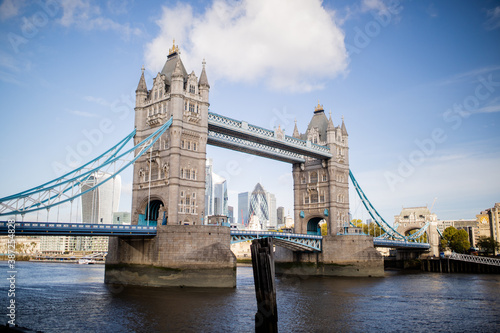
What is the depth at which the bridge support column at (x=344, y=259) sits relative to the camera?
5616 cm

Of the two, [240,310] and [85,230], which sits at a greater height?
[85,230]

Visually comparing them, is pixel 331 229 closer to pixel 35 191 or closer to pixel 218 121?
pixel 218 121

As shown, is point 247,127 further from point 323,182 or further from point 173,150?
point 323,182

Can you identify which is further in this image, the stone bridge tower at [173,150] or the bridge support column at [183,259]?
the stone bridge tower at [173,150]

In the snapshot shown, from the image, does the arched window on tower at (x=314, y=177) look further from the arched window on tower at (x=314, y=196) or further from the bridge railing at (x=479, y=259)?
the bridge railing at (x=479, y=259)

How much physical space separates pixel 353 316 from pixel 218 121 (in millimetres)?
28036

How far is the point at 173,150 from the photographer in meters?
42.5

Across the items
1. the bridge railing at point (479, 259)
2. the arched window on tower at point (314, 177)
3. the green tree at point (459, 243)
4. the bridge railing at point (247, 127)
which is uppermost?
the bridge railing at point (247, 127)

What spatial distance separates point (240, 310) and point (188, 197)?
18.5m

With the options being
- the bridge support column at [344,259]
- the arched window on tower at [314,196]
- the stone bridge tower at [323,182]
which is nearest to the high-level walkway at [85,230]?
the bridge support column at [344,259]

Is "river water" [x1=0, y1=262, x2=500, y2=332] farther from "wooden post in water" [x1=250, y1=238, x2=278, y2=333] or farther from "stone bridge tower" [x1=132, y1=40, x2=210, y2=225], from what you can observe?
"stone bridge tower" [x1=132, y1=40, x2=210, y2=225]

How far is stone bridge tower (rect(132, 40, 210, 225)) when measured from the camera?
42625 mm

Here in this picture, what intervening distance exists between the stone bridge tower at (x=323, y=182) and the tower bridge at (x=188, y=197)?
16 centimetres

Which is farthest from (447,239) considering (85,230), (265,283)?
(265,283)
